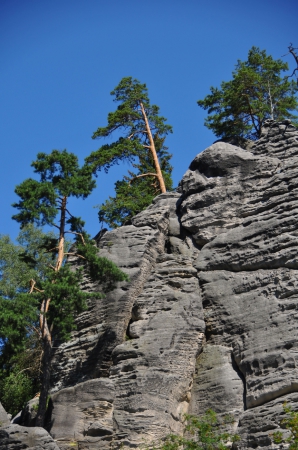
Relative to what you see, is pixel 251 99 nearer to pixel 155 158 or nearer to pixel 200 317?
pixel 155 158

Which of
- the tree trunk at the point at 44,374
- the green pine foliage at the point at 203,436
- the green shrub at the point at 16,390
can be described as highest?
the green shrub at the point at 16,390

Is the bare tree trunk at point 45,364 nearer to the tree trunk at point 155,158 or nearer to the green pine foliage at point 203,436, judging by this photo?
the green pine foliage at point 203,436

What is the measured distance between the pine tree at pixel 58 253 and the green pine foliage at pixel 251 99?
8.31m

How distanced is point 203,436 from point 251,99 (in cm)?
1698

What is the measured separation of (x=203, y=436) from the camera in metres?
14.6

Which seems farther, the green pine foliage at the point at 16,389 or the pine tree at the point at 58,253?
the green pine foliage at the point at 16,389

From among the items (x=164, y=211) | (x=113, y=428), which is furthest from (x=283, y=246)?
(x=113, y=428)

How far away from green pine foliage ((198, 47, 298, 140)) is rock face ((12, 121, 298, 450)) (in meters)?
4.69

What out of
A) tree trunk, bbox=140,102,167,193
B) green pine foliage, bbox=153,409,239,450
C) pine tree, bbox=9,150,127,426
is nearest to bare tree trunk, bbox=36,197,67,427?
pine tree, bbox=9,150,127,426

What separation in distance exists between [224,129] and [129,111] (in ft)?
14.3

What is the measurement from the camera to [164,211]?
22438 mm

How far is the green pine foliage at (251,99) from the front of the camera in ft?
88.8

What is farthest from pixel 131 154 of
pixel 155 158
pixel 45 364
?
pixel 45 364

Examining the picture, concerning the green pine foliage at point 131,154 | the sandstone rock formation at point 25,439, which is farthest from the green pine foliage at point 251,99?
the sandstone rock formation at point 25,439
